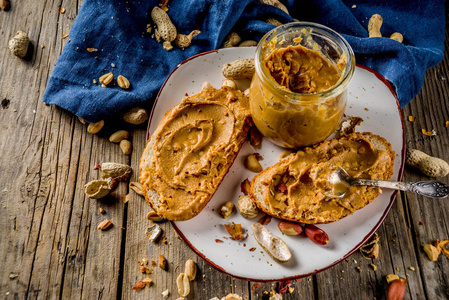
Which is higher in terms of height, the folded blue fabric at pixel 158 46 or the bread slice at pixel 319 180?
the folded blue fabric at pixel 158 46

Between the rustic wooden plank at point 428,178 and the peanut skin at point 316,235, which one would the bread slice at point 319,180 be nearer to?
the peanut skin at point 316,235

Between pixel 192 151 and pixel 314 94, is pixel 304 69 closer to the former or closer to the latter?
pixel 314 94

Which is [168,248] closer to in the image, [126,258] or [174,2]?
[126,258]

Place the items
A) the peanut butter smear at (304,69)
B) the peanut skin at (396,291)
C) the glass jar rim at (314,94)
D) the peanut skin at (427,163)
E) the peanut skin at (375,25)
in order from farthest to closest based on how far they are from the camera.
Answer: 1. the peanut skin at (375,25)
2. the peanut skin at (427,163)
3. the peanut skin at (396,291)
4. the peanut butter smear at (304,69)
5. the glass jar rim at (314,94)

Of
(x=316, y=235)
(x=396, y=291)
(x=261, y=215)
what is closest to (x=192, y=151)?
(x=261, y=215)

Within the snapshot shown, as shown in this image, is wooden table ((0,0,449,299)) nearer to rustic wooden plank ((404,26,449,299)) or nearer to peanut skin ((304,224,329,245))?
rustic wooden plank ((404,26,449,299))

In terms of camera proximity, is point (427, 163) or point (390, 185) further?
point (427, 163)

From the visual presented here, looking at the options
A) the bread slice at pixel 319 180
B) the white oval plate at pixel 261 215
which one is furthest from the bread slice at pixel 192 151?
the bread slice at pixel 319 180

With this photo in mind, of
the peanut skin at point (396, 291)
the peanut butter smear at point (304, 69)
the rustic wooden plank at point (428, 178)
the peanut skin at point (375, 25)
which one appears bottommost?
the peanut skin at point (396, 291)
